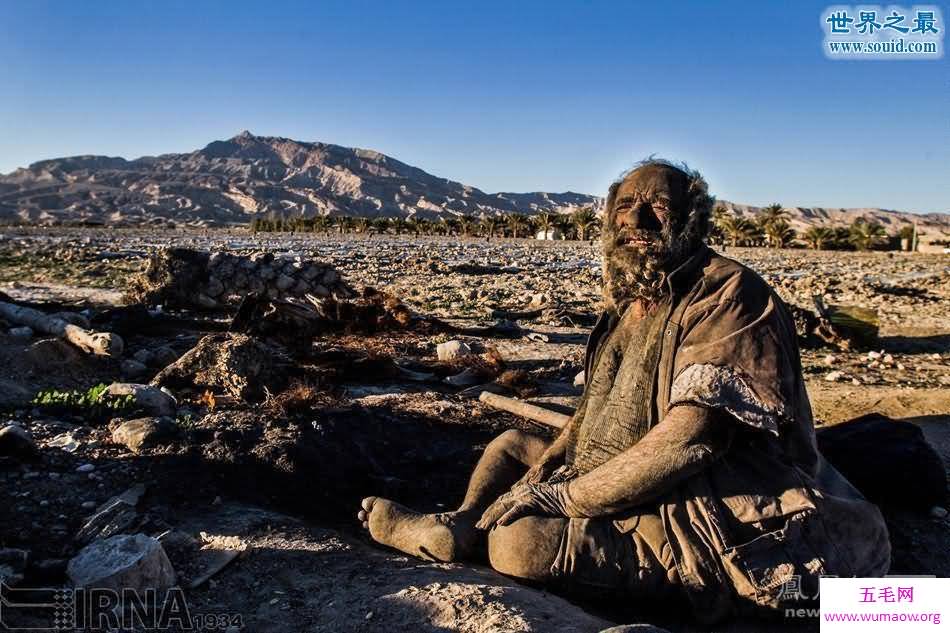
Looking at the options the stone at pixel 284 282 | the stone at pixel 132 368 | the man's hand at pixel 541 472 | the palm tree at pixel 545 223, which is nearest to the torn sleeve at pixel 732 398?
the man's hand at pixel 541 472

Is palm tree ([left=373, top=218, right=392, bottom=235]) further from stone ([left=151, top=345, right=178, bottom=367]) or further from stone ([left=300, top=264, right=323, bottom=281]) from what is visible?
stone ([left=151, top=345, right=178, bottom=367])

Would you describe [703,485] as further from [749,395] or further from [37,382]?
[37,382]

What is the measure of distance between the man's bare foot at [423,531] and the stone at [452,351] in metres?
5.17

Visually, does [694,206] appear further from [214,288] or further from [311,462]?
[214,288]

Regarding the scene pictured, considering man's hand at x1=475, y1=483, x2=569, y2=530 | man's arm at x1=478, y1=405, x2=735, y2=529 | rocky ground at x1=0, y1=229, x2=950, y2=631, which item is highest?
man's arm at x1=478, y1=405, x2=735, y2=529

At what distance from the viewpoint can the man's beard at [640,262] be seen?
307cm

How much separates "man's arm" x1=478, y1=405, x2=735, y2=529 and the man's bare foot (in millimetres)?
267

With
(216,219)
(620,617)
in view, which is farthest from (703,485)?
(216,219)

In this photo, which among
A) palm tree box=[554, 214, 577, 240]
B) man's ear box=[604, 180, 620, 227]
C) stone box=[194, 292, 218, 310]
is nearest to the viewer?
man's ear box=[604, 180, 620, 227]

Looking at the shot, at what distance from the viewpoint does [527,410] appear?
18.5 feet

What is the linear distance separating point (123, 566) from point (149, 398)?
316 cm

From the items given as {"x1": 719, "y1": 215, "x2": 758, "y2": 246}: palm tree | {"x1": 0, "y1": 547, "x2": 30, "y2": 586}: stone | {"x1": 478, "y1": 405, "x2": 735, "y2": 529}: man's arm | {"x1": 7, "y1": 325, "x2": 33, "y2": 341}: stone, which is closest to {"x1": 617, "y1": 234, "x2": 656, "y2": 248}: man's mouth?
{"x1": 478, "y1": 405, "x2": 735, "y2": 529}: man's arm

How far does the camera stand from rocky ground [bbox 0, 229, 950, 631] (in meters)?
2.93

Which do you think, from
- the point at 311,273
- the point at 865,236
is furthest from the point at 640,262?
the point at 865,236
